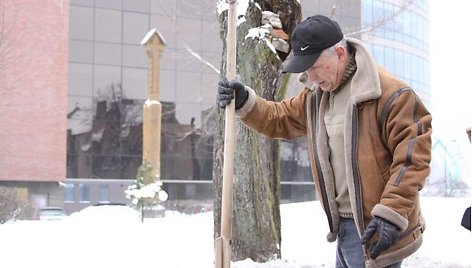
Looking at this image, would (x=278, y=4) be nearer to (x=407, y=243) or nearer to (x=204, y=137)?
(x=407, y=243)

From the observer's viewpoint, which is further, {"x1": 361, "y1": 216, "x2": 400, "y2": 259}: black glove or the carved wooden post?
the carved wooden post

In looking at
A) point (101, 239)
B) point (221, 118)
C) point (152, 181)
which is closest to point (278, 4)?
point (221, 118)

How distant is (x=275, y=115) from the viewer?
3404 millimetres

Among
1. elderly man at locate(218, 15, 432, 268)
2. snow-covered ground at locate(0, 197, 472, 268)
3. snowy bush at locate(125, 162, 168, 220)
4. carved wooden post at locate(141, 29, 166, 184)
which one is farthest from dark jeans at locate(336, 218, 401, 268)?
carved wooden post at locate(141, 29, 166, 184)

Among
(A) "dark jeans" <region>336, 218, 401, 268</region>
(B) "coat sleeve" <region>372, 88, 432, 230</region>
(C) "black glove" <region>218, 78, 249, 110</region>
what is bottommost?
(A) "dark jeans" <region>336, 218, 401, 268</region>

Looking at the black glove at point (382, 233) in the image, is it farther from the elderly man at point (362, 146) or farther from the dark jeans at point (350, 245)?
the dark jeans at point (350, 245)

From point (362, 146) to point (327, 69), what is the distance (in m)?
0.40

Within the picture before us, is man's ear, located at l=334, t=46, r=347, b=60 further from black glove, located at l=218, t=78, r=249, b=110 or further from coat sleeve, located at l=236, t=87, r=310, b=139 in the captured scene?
black glove, located at l=218, t=78, r=249, b=110

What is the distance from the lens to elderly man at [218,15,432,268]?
2670mm

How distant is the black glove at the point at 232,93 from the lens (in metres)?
3.33

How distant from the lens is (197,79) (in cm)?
3438

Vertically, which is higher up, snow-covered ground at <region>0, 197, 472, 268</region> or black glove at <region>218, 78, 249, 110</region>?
black glove at <region>218, 78, 249, 110</region>

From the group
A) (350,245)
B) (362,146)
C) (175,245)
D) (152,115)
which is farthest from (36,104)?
(362,146)

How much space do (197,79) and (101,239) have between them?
24.4 meters
